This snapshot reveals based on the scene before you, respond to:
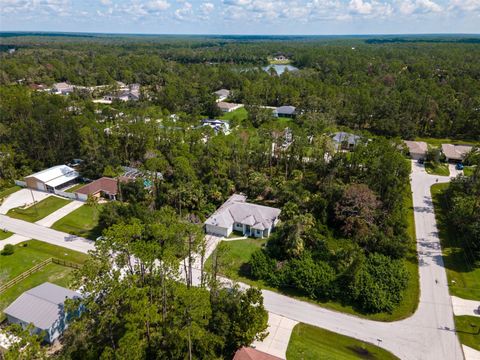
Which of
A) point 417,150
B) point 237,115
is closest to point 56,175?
point 237,115

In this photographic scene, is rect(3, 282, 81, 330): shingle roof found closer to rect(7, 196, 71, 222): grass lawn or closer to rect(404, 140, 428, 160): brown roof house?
rect(7, 196, 71, 222): grass lawn

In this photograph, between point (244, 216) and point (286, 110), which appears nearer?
point (244, 216)

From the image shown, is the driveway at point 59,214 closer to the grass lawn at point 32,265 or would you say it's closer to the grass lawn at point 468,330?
the grass lawn at point 32,265

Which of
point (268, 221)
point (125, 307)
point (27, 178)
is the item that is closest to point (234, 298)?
point (125, 307)

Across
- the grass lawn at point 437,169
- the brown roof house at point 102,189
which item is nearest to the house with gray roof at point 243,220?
the brown roof house at point 102,189

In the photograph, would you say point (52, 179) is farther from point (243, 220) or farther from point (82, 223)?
point (243, 220)
